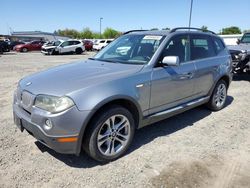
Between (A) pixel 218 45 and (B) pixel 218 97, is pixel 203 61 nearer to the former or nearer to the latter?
(A) pixel 218 45

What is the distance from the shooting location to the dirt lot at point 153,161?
307 cm

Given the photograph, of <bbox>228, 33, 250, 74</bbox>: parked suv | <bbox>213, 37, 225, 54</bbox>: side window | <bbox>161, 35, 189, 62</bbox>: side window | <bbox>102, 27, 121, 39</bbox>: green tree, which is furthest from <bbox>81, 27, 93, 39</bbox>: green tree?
<bbox>161, 35, 189, 62</bbox>: side window

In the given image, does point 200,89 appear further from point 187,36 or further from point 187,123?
point 187,36

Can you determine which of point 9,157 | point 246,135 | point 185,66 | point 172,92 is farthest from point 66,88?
point 246,135

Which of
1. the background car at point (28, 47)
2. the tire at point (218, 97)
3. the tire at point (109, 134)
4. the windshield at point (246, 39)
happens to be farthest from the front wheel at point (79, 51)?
the tire at point (109, 134)

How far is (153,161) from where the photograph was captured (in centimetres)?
353

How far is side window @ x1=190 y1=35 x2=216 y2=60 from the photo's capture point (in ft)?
15.7

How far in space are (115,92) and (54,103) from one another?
772mm

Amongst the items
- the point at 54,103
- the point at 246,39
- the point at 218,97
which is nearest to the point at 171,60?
the point at 54,103

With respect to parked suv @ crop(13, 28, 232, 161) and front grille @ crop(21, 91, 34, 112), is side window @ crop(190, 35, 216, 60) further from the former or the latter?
front grille @ crop(21, 91, 34, 112)

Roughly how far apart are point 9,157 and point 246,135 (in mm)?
3931

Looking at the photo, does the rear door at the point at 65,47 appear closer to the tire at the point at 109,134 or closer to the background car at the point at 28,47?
the background car at the point at 28,47

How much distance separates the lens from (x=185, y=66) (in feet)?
14.5

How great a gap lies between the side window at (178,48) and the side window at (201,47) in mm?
181
